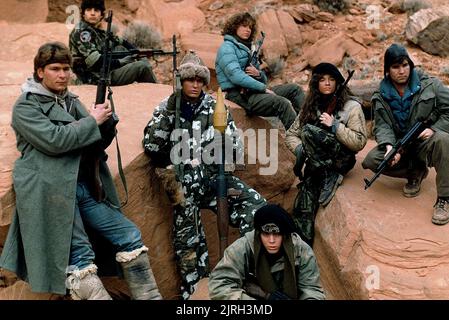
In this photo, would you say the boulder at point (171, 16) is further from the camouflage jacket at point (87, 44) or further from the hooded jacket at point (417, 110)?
the hooded jacket at point (417, 110)

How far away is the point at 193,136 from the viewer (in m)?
6.18

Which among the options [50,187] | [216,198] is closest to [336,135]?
[216,198]

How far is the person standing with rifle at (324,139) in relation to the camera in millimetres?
6234

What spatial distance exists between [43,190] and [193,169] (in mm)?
1524

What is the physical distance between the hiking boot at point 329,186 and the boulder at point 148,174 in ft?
3.61

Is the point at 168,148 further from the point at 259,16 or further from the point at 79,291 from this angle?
the point at 259,16

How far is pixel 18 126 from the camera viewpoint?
500cm

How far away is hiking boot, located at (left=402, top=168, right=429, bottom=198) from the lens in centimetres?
639

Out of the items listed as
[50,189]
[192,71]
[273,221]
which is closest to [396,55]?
[192,71]

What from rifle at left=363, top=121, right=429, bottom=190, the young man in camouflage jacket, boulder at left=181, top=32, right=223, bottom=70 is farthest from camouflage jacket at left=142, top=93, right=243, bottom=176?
boulder at left=181, top=32, right=223, bottom=70

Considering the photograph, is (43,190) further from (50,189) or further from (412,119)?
(412,119)

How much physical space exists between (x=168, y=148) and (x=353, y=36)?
7.62 m

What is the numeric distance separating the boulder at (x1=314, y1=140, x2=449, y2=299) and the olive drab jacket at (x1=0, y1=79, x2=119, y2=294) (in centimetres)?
229

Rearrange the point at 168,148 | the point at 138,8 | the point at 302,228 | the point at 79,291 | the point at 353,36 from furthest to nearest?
1. the point at 138,8
2. the point at 353,36
3. the point at 302,228
4. the point at 168,148
5. the point at 79,291
